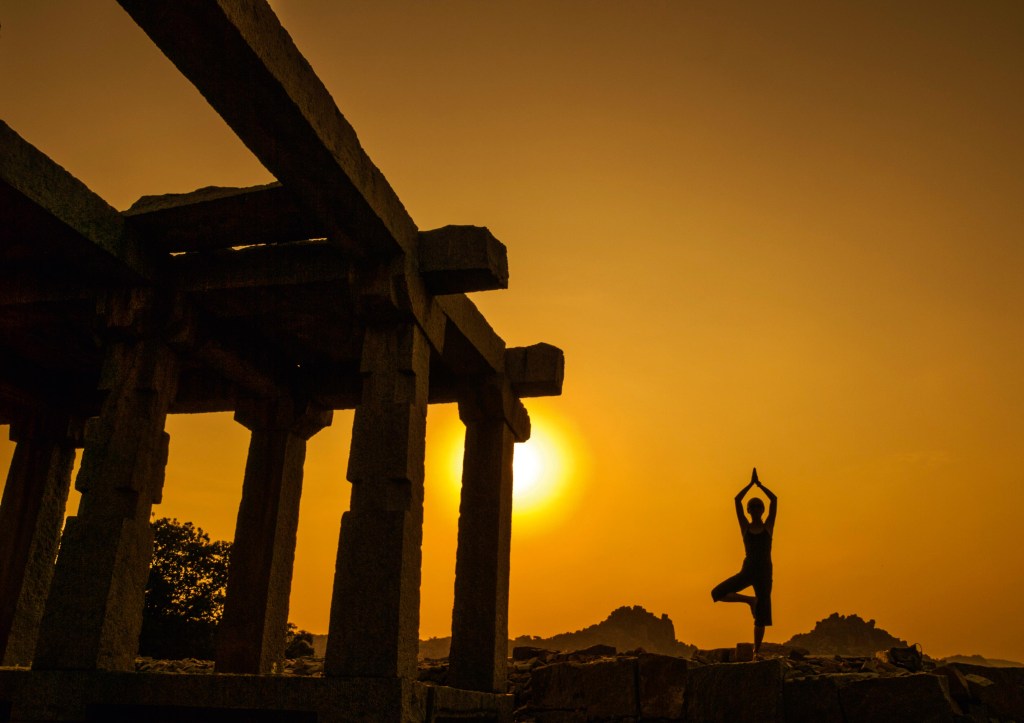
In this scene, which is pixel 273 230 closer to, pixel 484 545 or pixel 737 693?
pixel 484 545

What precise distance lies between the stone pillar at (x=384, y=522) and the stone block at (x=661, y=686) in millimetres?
3355

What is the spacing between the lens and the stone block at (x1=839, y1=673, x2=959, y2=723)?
26.1ft

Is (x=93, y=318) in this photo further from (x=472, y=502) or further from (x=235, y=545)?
(x=472, y=502)

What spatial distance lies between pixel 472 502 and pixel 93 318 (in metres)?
4.02

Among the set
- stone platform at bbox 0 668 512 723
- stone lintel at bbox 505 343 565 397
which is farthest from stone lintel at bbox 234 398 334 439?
stone platform at bbox 0 668 512 723

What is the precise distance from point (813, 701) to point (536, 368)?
13.7 feet

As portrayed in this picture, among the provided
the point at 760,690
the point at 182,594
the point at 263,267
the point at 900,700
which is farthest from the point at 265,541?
the point at 182,594

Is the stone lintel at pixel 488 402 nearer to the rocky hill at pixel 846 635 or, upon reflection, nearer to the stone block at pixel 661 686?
the stone block at pixel 661 686

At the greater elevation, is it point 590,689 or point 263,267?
point 263,267

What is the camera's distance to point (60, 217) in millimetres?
7023

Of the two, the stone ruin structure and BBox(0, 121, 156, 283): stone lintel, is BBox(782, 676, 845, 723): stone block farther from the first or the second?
BBox(0, 121, 156, 283): stone lintel

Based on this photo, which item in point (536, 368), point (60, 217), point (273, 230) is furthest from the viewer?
point (536, 368)

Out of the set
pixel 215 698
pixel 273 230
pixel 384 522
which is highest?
pixel 273 230

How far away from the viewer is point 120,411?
25.2 feet
